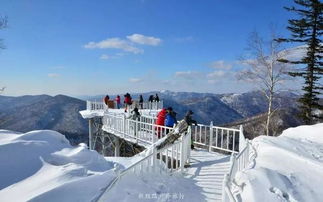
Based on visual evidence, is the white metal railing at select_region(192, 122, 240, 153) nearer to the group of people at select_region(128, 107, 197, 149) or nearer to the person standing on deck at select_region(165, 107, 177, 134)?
the group of people at select_region(128, 107, 197, 149)

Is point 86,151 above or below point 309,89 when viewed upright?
below

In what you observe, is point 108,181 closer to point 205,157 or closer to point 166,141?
point 166,141

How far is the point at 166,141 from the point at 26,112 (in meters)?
133

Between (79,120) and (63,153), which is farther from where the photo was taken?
(79,120)

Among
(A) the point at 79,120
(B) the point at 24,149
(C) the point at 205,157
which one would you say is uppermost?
(B) the point at 24,149

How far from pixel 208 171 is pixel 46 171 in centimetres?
509

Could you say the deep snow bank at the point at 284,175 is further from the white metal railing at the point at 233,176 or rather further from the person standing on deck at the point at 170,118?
the person standing on deck at the point at 170,118

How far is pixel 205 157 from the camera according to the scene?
947cm

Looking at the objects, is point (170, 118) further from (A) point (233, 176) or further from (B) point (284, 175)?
(A) point (233, 176)

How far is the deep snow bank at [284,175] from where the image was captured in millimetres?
4621

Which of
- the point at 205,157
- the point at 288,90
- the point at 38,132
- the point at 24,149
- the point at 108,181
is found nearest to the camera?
the point at 108,181

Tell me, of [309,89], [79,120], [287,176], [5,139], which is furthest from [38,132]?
[79,120]

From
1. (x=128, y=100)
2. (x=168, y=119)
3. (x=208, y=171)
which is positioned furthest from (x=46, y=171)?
(x=128, y=100)

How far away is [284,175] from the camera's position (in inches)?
215
